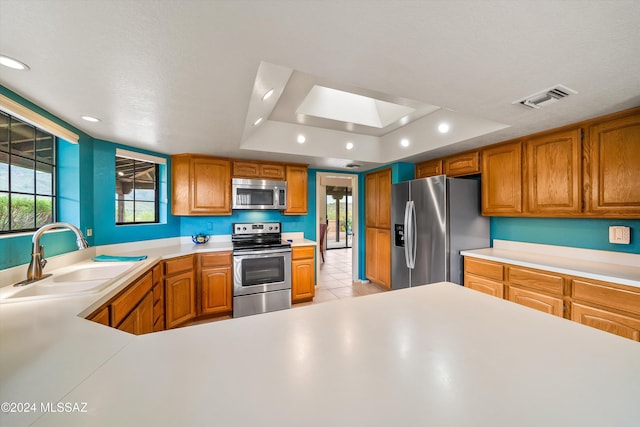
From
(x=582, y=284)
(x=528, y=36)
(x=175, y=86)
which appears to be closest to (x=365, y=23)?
(x=528, y=36)

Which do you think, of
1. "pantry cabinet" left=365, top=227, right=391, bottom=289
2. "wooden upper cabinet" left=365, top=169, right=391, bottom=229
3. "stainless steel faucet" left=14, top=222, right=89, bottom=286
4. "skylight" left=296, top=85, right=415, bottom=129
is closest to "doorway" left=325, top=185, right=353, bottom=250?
"wooden upper cabinet" left=365, top=169, right=391, bottom=229

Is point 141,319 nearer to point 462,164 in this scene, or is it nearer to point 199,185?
point 199,185

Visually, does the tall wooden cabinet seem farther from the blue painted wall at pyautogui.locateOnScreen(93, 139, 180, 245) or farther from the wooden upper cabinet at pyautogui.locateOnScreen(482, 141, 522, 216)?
the blue painted wall at pyautogui.locateOnScreen(93, 139, 180, 245)

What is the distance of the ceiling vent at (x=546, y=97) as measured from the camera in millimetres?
1569

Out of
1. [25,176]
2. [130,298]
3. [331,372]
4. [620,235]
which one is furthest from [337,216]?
[331,372]

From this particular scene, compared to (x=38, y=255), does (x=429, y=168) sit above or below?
above

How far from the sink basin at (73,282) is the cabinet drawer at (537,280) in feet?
10.5

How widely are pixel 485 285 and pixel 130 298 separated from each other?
3145 mm

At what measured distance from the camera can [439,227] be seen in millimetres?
2803

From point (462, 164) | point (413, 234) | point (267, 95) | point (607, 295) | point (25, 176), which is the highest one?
point (267, 95)

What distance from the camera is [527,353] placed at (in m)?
0.72

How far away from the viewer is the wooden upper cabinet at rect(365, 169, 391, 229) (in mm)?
3869

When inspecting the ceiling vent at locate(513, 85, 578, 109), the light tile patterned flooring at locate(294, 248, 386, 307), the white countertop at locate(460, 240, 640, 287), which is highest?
the ceiling vent at locate(513, 85, 578, 109)

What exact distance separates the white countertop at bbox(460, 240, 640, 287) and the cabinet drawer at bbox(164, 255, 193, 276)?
10.2 ft
